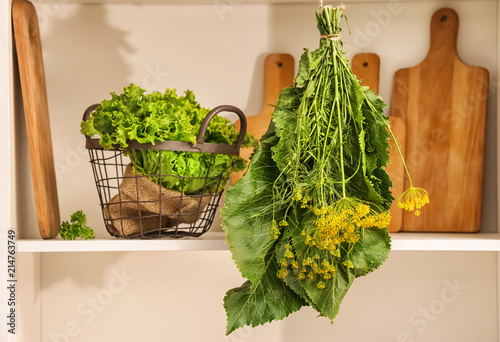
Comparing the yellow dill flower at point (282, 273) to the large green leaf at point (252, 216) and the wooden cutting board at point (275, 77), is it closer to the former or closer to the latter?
the large green leaf at point (252, 216)

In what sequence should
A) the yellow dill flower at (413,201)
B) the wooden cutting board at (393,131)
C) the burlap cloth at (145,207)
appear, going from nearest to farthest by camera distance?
the yellow dill flower at (413,201), the burlap cloth at (145,207), the wooden cutting board at (393,131)

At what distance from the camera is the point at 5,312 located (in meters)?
0.85

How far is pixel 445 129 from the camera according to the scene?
1.11m

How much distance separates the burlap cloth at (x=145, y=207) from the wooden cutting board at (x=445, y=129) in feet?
1.57

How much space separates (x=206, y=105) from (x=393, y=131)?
0.40m

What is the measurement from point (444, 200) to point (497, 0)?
0.45 m

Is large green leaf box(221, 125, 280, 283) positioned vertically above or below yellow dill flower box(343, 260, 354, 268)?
above

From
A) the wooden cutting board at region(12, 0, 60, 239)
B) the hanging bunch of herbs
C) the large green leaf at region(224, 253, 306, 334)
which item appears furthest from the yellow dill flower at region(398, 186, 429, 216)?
the wooden cutting board at region(12, 0, 60, 239)

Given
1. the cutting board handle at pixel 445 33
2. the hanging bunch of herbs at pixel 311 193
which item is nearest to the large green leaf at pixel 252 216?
the hanging bunch of herbs at pixel 311 193

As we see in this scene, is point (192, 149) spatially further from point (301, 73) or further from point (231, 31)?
point (231, 31)

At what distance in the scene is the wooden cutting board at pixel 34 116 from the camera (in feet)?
2.95

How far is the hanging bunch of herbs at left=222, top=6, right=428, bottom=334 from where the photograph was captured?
79 centimetres

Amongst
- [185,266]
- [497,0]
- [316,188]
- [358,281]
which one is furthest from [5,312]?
[497,0]

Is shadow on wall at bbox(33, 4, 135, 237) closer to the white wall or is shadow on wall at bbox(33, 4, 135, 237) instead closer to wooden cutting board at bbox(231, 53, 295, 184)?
the white wall
